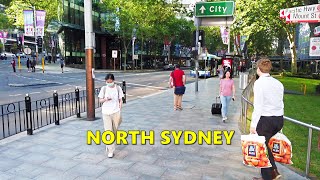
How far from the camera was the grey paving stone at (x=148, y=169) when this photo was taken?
16.9 ft

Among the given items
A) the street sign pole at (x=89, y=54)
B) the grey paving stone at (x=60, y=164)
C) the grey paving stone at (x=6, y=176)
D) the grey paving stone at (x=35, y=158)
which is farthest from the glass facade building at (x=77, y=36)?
the grey paving stone at (x=6, y=176)

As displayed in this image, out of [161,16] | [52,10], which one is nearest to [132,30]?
[161,16]

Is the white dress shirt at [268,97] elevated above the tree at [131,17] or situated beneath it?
situated beneath

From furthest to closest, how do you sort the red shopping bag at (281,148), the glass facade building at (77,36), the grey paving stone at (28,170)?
1. the glass facade building at (77,36)
2. the grey paving stone at (28,170)
3. the red shopping bag at (281,148)

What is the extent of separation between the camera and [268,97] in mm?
4098

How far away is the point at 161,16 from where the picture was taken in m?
50.5

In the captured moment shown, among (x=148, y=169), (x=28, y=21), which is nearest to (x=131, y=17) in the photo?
(x=28, y=21)

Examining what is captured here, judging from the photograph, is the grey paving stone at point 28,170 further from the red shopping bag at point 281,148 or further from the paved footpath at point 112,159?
the red shopping bag at point 281,148

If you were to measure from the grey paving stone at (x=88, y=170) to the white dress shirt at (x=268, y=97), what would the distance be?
3059mm

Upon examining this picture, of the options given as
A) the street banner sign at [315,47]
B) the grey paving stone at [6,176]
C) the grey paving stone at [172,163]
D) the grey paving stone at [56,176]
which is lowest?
the grey paving stone at [6,176]

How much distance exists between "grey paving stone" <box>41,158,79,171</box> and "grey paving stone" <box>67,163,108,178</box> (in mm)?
147

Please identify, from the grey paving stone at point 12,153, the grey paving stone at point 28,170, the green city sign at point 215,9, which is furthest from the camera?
the green city sign at point 215,9

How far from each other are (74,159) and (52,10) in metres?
55.1

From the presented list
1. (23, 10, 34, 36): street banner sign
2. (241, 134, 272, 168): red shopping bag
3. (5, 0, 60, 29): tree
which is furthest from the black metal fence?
(5, 0, 60, 29): tree
